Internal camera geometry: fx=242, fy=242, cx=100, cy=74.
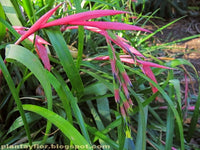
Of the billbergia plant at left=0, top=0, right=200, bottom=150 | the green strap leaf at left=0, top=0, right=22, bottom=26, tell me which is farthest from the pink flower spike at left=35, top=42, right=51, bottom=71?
the green strap leaf at left=0, top=0, right=22, bottom=26

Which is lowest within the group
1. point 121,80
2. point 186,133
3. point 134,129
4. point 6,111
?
point 186,133

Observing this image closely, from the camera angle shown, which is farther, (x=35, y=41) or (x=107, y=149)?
(x=107, y=149)

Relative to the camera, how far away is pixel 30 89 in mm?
795

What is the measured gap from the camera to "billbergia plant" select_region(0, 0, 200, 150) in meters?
0.42

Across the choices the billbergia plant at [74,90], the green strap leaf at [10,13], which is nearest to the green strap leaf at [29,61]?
the billbergia plant at [74,90]

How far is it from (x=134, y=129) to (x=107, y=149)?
149 millimetres

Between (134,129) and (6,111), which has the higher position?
(6,111)

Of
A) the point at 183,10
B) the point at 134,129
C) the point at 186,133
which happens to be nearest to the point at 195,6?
the point at 183,10

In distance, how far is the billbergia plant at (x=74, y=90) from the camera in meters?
0.42

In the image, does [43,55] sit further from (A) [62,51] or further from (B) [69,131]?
(B) [69,131]

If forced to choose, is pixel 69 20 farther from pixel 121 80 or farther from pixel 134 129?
pixel 134 129

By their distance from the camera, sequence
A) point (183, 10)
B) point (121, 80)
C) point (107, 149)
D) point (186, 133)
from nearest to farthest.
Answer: point (121, 80)
point (107, 149)
point (186, 133)
point (183, 10)

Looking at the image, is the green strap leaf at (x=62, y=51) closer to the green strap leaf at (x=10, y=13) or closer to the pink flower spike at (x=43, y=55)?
the pink flower spike at (x=43, y=55)

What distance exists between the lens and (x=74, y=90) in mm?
632
